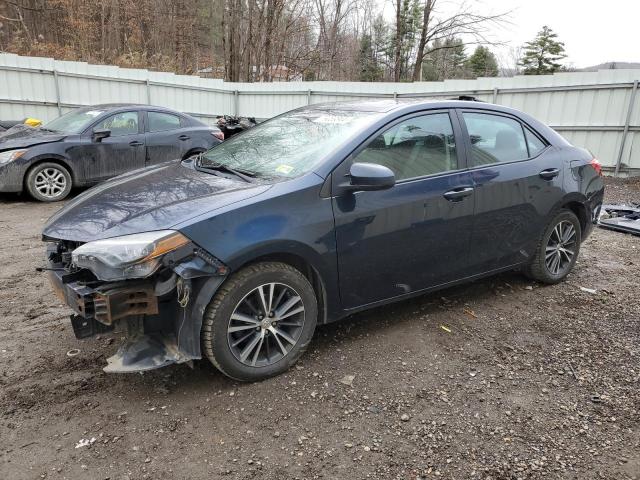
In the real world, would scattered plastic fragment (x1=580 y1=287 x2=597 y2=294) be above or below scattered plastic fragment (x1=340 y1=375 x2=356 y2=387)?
below

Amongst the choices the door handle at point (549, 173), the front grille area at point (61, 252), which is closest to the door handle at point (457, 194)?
the door handle at point (549, 173)

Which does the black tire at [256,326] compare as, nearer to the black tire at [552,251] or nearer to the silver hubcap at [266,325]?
the silver hubcap at [266,325]

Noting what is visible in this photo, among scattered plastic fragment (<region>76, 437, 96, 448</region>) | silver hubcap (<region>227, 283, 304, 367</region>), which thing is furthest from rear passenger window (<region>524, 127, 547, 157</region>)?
scattered plastic fragment (<region>76, 437, 96, 448</region>)

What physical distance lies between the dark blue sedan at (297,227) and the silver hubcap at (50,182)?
4981 millimetres

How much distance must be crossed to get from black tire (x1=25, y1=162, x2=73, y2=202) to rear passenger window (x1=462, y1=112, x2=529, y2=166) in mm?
6631

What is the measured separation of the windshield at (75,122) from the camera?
7934 mm

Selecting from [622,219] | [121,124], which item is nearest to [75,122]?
[121,124]

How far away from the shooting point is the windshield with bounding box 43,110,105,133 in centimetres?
793

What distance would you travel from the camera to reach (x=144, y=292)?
2537 mm

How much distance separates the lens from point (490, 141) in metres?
3.94

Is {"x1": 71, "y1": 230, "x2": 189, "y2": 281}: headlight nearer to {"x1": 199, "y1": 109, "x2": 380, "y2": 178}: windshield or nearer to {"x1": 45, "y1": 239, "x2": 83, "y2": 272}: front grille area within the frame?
{"x1": 45, "y1": 239, "x2": 83, "y2": 272}: front grille area

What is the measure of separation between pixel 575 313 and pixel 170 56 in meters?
25.2

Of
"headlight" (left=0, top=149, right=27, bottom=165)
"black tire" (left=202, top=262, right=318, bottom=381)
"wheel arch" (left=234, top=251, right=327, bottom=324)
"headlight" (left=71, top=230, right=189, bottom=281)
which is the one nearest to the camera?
"headlight" (left=71, top=230, right=189, bottom=281)

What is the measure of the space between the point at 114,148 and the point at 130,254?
6.37m
